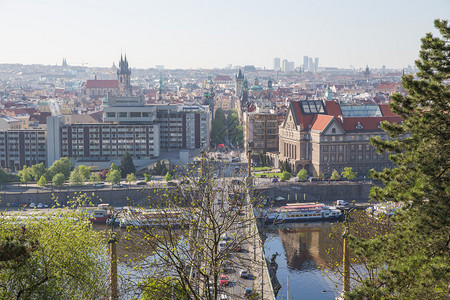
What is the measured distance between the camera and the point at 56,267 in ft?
76.5

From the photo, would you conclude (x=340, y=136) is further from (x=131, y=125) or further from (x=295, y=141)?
(x=131, y=125)

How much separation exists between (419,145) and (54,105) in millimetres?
100320

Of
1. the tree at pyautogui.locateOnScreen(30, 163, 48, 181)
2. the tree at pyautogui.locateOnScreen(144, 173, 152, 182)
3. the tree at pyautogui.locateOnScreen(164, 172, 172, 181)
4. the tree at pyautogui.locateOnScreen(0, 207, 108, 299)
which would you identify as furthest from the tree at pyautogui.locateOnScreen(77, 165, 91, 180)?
the tree at pyautogui.locateOnScreen(0, 207, 108, 299)

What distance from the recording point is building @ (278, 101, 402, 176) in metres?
73.4

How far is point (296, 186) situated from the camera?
6881 centimetres

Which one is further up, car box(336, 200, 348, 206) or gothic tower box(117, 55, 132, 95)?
gothic tower box(117, 55, 132, 95)

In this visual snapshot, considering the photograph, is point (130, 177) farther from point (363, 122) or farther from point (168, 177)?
point (363, 122)

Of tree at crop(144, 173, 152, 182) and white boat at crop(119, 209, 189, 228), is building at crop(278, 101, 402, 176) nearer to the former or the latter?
tree at crop(144, 173, 152, 182)

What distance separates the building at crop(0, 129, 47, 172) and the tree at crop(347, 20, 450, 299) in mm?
62837

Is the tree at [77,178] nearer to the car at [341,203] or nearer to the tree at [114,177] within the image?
the tree at [114,177]

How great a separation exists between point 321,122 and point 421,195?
5560 cm

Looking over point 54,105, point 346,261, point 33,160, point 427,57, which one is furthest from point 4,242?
point 54,105

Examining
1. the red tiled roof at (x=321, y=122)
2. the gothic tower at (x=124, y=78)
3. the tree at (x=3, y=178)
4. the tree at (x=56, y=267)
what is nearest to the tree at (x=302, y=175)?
the red tiled roof at (x=321, y=122)

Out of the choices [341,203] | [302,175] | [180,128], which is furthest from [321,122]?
[180,128]
